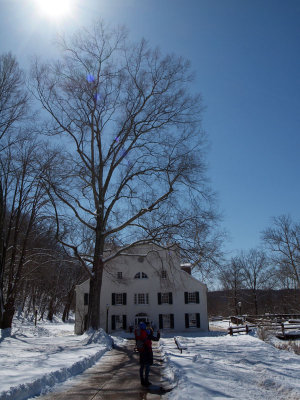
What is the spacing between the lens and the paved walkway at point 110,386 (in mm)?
6840

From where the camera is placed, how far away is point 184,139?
19031 millimetres

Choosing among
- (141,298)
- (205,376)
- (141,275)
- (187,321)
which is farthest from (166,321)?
(205,376)

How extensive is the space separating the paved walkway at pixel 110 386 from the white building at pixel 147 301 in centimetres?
2446

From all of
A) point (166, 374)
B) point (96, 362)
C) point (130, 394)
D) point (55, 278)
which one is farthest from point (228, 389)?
point (55, 278)

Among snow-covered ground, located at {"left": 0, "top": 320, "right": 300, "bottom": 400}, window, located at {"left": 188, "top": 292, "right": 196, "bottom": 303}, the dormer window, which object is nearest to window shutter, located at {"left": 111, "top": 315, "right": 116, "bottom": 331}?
the dormer window

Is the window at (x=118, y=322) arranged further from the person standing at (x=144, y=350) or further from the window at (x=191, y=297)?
the person standing at (x=144, y=350)

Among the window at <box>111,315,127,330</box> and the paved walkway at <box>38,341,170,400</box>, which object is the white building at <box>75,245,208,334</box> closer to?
the window at <box>111,315,127,330</box>

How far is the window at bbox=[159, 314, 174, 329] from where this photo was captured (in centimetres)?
3544

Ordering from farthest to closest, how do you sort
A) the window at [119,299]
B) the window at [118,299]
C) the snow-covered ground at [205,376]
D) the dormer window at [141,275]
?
the dormer window at [141,275]
the window at [119,299]
the window at [118,299]
the snow-covered ground at [205,376]

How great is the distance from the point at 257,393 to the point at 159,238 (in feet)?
41.0

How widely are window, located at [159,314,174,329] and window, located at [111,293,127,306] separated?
445 cm

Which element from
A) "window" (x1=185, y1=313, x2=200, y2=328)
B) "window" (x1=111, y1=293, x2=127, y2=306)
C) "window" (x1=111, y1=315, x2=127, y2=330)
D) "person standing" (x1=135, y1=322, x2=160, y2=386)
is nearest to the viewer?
"person standing" (x1=135, y1=322, x2=160, y2=386)

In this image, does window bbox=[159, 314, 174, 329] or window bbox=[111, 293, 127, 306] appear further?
window bbox=[111, 293, 127, 306]

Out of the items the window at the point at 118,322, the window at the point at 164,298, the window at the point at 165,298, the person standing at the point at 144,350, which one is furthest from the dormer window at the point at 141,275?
the person standing at the point at 144,350
